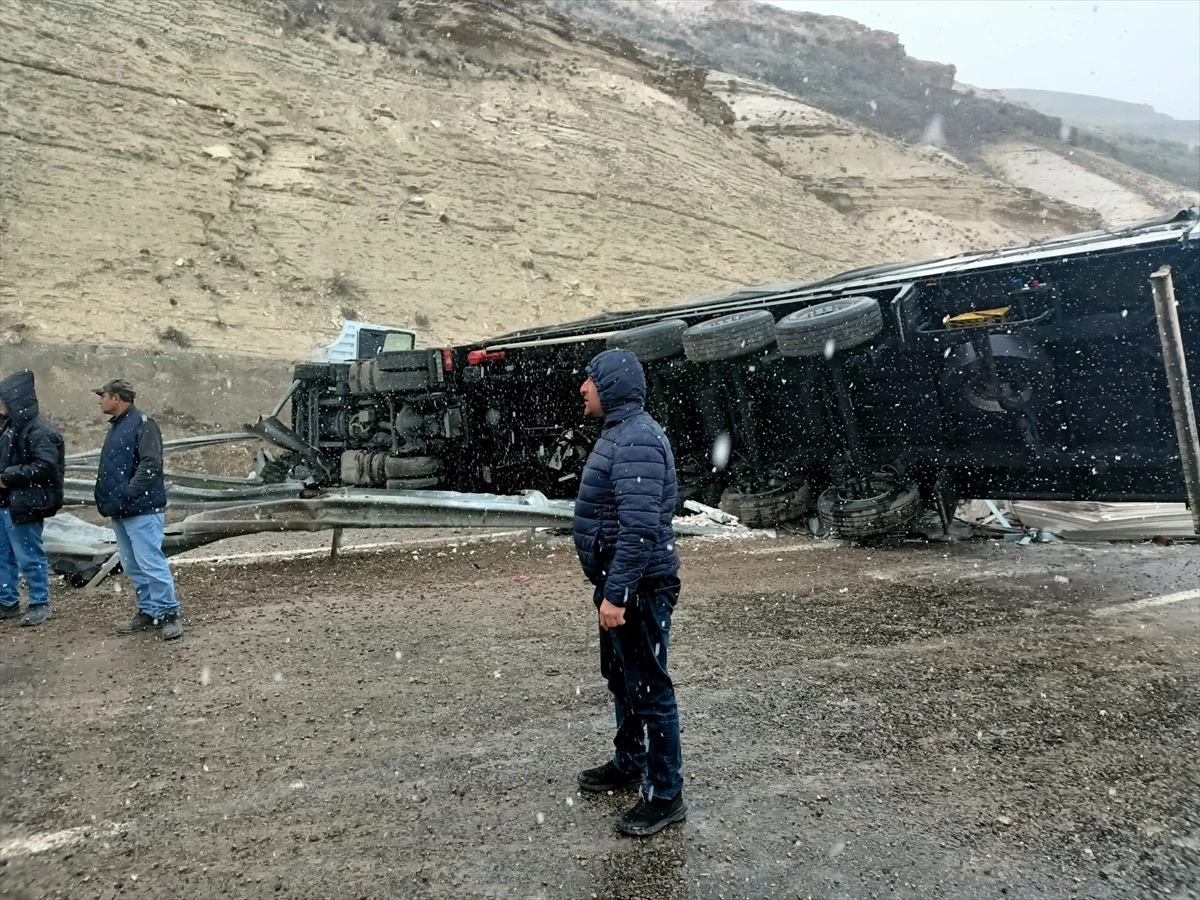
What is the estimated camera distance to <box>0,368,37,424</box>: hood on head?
598cm

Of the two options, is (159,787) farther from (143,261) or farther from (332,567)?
(143,261)

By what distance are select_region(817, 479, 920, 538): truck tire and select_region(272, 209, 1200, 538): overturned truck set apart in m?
0.02

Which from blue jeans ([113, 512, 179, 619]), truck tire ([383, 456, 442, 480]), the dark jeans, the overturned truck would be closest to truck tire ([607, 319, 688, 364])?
the overturned truck

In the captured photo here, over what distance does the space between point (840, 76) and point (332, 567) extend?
5679 cm

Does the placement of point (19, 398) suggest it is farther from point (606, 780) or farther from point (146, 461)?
point (606, 780)

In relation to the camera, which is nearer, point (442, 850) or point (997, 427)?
point (442, 850)

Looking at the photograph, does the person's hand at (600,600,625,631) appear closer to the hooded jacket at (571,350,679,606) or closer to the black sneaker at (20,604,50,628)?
the hooded jacket at (571,350,679,606)

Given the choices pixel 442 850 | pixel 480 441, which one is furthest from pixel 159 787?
pixel 480 441

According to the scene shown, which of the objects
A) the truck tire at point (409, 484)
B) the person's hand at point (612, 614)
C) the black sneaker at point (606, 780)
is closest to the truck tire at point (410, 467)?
the truck tire at point (409, 484)

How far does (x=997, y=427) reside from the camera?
7.27 metres

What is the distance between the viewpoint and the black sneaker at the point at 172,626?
5379mm

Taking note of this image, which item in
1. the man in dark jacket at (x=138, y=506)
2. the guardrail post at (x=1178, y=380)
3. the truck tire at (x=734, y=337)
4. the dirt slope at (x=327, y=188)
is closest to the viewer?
the guardrail post at (x=1178, y=380)

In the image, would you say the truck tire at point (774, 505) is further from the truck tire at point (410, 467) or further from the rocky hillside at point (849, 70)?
the rocky hillside at point (849, 70)

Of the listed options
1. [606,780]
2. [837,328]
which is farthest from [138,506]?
[837,328]
